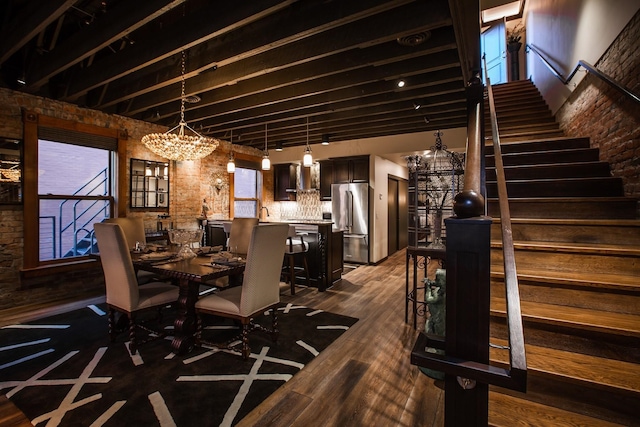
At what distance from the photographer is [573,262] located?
194 cm

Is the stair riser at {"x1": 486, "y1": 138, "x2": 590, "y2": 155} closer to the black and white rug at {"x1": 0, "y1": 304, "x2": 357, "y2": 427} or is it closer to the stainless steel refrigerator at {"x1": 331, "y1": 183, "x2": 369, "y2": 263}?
the black and white rug at {"x1": 0, "y1": 304, "x2": 357, "y2": 427}

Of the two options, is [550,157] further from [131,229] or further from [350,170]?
[131,229]

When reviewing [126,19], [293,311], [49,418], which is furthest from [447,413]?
[126,19]

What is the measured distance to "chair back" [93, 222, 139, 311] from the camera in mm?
2482

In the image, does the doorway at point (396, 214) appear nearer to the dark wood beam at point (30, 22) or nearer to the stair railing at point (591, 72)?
the stair railing at point (591, 72)

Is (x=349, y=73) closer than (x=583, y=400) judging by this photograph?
No

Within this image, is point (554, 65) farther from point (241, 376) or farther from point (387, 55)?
point (241, 376)

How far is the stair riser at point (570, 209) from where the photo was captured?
7.66 feet

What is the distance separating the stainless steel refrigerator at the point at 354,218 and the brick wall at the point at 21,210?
9.30ft

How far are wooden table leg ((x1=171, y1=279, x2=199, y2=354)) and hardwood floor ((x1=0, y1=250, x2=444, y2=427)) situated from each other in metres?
1.05

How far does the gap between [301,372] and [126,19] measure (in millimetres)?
3282

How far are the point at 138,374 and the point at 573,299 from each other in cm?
301

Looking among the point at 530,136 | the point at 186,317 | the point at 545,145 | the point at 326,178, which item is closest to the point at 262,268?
the point at 186,317

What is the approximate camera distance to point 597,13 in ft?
10.3
